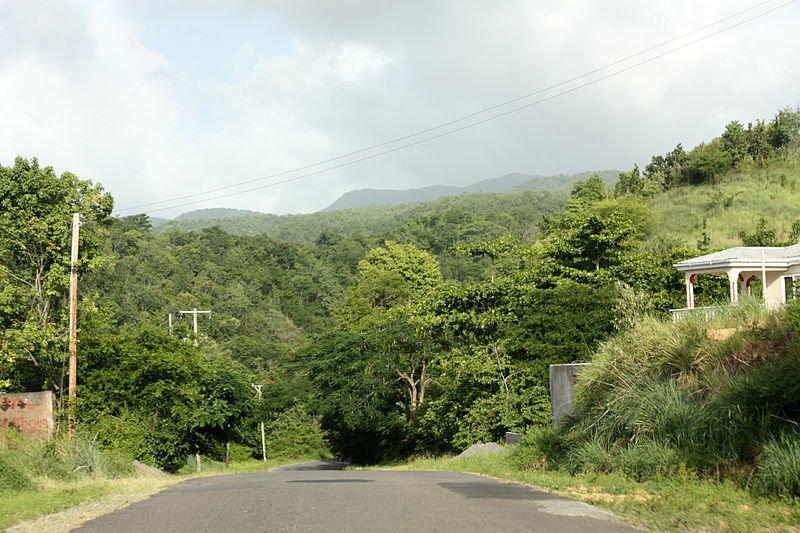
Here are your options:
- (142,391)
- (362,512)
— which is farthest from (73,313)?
(362,512)

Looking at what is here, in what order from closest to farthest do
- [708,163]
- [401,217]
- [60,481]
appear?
[60,481]
[708,163]
[401,217]

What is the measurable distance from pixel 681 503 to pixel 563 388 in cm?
705

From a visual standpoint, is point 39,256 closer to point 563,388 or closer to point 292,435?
point 563,388

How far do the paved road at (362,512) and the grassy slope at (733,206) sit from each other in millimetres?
37018

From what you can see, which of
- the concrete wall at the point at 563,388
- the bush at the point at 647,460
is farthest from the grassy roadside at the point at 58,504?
the concrete wall at the point at 563,388

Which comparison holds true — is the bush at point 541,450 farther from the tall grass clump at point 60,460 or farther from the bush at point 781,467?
the tall grass clump at point 60,460

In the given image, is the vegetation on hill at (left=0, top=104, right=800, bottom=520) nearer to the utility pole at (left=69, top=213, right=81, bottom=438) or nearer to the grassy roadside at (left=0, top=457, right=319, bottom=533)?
the utility pole at (left=69, top=213, right=81, bottom=438)

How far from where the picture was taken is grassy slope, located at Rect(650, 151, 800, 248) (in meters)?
44.7

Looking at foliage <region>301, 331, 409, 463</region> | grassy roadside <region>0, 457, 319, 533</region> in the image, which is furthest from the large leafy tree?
foliage <region>301, 331, 409, 463</region>

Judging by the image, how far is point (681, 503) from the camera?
24.3 ft

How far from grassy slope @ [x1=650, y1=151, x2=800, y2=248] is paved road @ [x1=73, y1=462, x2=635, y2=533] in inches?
1457

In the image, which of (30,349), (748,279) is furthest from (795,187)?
(30,349)

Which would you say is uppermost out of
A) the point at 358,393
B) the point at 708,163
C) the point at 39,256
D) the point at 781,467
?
the point at 708,163

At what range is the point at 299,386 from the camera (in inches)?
1700
